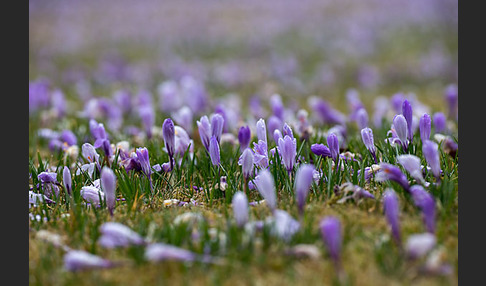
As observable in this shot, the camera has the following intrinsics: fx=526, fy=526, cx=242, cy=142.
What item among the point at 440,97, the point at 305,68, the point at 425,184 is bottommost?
the point at 425,184

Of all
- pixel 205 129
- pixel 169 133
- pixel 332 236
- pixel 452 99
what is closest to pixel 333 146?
pixel 205 129

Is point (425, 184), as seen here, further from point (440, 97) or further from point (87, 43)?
point (87, 43)

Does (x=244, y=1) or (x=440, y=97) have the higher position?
(x=244, y=1)

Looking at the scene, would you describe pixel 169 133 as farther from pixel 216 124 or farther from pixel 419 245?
pixel 419 245

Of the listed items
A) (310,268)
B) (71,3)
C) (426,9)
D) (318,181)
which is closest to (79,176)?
(318,181)

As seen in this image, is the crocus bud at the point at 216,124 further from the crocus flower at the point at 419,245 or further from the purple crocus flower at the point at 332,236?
the crocus flower at the point at 419,245

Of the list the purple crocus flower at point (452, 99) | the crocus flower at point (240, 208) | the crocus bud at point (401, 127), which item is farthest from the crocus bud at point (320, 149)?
the purple crocus flower at point (452, 99)
